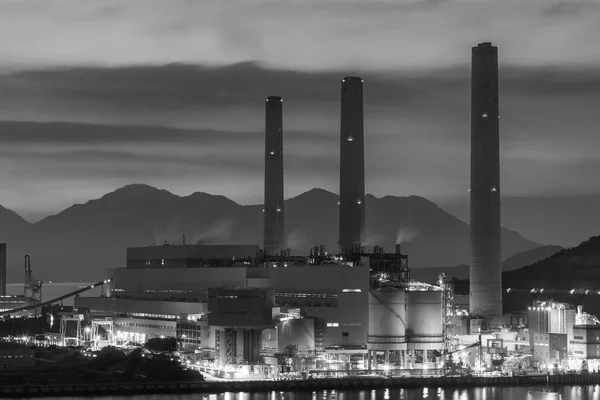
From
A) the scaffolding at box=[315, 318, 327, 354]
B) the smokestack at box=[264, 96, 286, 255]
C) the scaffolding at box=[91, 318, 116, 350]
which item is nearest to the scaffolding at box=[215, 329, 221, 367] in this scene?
the scaffolding at box=[315, 318, 327, 354]

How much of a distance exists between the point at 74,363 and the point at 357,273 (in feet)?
55.5

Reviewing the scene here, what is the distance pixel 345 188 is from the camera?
95562mm

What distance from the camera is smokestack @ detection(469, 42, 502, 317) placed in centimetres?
8506

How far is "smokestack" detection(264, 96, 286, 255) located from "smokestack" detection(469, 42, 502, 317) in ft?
73.4

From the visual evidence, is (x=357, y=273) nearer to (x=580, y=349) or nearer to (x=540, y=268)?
(x=580, y=349)

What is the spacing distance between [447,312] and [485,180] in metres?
9.92

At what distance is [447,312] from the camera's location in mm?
79562

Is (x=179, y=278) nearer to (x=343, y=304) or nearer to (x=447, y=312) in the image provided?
(x=343, y=304)

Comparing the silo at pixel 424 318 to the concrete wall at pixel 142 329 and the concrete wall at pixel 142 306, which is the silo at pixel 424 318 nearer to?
Answer: the concrete wall at pixel 142 306

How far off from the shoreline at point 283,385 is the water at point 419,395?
2.75ft

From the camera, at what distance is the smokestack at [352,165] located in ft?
310

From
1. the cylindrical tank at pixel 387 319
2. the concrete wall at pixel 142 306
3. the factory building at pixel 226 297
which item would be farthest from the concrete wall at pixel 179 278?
the cylindrical tank at pixel 387 319

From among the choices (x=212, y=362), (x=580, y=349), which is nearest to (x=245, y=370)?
(x=212, y=362)

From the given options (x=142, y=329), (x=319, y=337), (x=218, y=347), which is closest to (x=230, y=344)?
(x=218, y=347)
